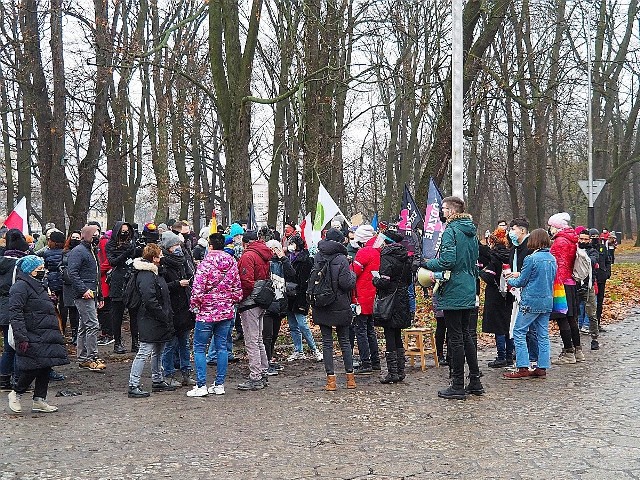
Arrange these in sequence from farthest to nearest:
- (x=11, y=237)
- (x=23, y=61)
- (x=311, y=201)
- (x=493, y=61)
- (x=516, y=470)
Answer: (x=493, y=61) → (x=311, y=201) → (x=23, y=61) → (x=11, y=237) → (x=516, y=470)

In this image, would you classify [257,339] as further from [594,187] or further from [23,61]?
[594,187]

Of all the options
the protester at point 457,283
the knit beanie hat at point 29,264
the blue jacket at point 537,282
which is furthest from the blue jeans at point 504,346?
the knit beanie hat at point 29,264

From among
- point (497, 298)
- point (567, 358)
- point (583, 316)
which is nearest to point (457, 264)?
point (497, 298)

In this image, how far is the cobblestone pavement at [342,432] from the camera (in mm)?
6297

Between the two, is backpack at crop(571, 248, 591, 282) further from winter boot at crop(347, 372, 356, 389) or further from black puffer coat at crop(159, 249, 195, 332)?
black puffer coat at crop(159, 249, 195, 332)

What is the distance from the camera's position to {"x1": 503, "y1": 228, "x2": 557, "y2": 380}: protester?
9.73 meters

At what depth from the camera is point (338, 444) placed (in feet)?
23.1

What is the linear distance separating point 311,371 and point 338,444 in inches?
154

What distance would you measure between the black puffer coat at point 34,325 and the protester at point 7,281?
102 cm

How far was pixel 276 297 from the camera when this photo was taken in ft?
34.3

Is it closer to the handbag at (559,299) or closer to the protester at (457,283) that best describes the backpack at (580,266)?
the handbag at (559,299)

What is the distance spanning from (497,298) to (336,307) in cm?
252

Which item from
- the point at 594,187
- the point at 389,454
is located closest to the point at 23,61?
the point at 389,454

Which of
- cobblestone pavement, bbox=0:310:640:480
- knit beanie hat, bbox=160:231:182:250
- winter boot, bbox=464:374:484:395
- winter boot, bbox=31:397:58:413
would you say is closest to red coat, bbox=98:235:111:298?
cobblestone pavement, bbox=0:310:640:480
